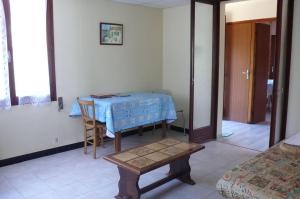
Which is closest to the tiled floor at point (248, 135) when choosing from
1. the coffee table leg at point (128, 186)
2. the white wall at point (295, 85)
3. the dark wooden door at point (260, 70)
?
the dark wooden door at point (260, 70)

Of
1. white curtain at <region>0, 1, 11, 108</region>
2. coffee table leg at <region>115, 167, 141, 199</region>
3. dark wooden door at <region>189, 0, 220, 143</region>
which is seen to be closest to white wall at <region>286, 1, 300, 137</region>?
dark wooden door at <region>189, 0, 220, 143</region>

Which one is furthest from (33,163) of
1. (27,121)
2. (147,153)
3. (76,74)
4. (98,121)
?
(147,153)

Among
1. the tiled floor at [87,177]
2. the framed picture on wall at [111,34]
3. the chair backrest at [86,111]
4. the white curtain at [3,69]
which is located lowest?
the tiled floor at [87,177]

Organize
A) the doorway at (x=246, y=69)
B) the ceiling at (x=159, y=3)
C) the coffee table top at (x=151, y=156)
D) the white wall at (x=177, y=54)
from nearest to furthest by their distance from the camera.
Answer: the coffee table top at (x=151, y=156) < the ceiling at (x=159, y=3) < the white wall at (x=177, y=54) < the doorway at (x=246, y=69)

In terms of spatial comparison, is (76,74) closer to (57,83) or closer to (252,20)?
(57,83)

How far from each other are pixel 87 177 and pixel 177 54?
2.78 m

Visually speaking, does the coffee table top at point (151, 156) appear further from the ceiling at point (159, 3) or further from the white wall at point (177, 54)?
the ceiling at point (159, 3)

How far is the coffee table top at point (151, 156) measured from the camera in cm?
245

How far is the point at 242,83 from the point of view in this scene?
5.79 m

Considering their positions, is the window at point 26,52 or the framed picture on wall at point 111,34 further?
the framed picture on wall at point 111,34

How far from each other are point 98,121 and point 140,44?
1.71 metres

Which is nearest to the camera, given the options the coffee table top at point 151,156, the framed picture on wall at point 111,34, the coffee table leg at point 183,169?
the coffee table top at point 151,156

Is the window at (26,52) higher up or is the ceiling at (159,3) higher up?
the ceiling at (159,3)

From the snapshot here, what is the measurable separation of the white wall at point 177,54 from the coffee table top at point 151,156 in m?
2.12
